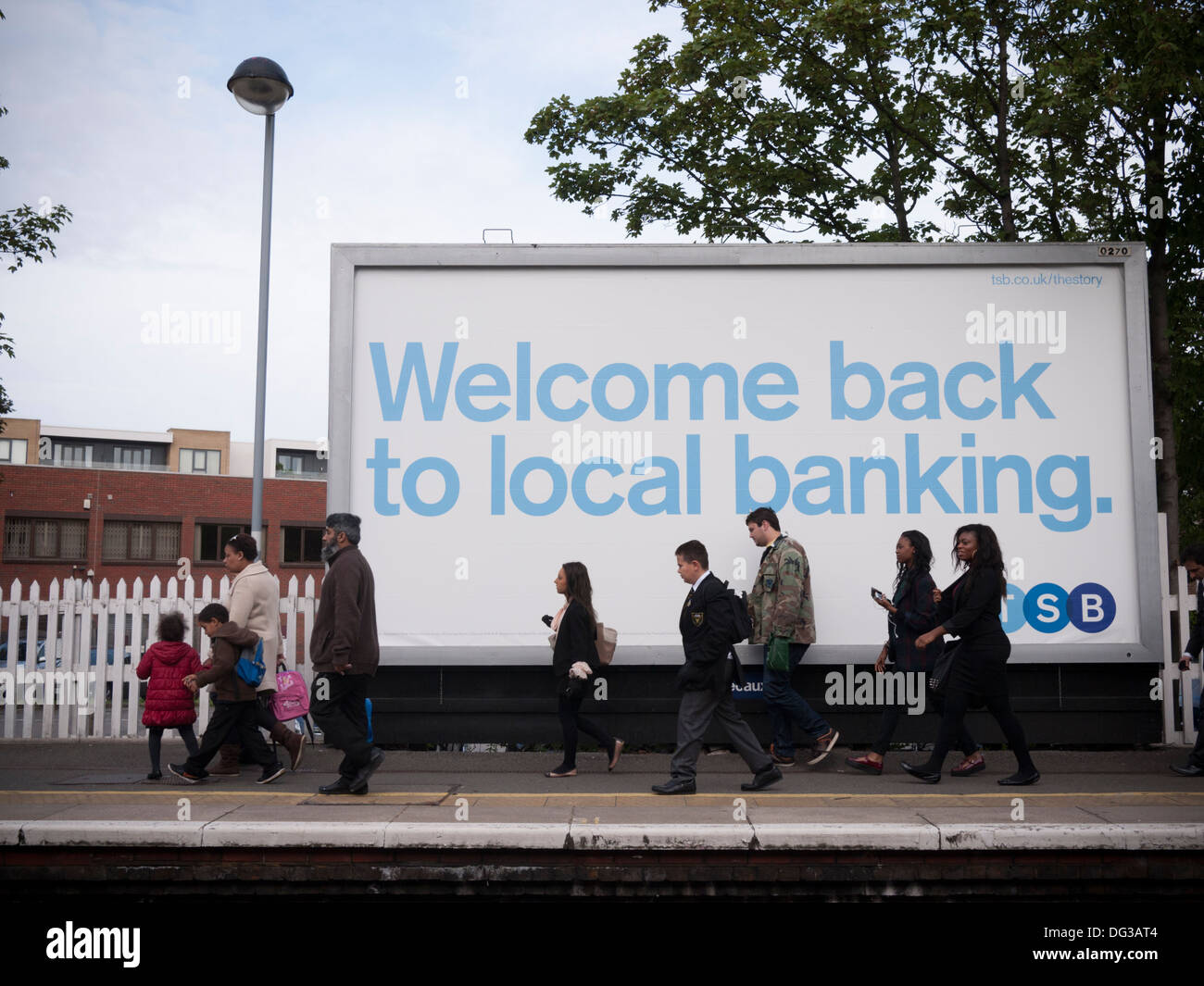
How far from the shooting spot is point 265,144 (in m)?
9.73

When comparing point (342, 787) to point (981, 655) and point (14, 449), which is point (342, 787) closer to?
point (981, 655)

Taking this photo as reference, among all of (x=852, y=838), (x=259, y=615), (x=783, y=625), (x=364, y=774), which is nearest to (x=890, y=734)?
(x=783, y=625)

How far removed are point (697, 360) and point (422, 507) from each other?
294 centimetres

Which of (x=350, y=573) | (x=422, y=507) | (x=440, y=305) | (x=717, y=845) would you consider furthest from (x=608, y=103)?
(x=717, y=845)

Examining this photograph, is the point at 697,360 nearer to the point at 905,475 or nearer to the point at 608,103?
the point at 905,475

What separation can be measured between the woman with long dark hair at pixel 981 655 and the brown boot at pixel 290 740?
5.14 m

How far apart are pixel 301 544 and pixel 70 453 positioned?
20.1 metres

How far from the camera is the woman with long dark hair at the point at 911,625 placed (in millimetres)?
7965

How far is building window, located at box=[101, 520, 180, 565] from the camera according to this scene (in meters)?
40.2

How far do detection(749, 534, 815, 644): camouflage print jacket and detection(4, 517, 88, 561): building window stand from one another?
126 ft

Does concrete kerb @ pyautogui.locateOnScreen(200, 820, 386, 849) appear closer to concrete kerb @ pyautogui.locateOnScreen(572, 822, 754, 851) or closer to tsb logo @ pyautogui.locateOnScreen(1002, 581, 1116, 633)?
concrete kerb @ pyautogui.locateOnScreen(572, 822, 754, 851)

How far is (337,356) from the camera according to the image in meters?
9.16

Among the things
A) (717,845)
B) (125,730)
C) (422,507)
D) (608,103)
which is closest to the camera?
(717,845)
